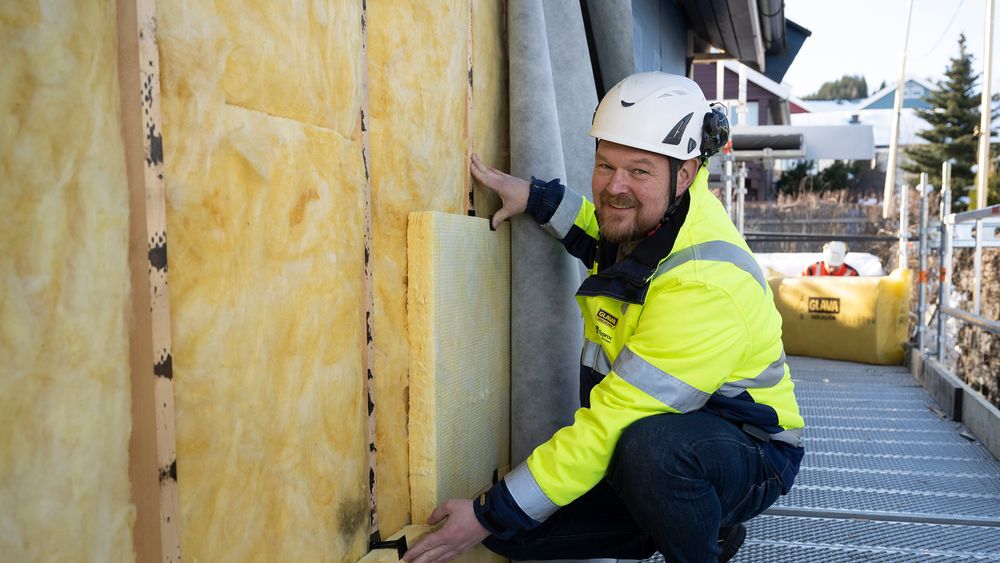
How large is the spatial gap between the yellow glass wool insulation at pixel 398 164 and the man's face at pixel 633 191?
1.78 ft

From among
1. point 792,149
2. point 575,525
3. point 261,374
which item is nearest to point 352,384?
point 261,374

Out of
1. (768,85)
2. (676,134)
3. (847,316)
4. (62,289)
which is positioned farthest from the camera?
(768,85)

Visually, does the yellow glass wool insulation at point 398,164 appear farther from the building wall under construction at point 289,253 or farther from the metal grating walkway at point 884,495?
the metal grating walkway at point 884,495

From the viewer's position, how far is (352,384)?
1867 mm

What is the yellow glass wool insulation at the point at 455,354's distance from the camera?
2.11 m

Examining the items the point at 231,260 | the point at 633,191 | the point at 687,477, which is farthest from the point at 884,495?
the point at 231,260

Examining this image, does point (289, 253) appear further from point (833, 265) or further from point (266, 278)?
point (833, 265)

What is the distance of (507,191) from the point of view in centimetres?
260

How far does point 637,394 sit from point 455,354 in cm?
55

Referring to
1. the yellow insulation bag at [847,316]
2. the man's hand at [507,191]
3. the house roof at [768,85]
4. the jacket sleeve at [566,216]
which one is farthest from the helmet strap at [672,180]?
the house roof at [768,85]

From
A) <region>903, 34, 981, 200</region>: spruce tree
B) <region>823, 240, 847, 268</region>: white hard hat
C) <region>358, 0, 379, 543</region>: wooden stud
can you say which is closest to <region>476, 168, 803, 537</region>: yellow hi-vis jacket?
<region>358, 0, 379, 543</region>: wooden stud

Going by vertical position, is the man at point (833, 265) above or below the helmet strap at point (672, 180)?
below

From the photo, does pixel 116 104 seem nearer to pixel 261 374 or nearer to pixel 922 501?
pixel 261 374

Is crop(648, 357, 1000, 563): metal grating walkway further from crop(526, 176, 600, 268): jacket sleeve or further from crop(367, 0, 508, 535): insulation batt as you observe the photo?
crop(367, 0, 508, 535): insulation batt
